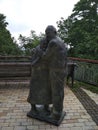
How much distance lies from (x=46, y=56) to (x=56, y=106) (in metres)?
0.93

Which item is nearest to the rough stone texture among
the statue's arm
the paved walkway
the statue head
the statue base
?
the paved walkway

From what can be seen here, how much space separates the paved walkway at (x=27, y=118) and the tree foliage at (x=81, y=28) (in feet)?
23.2

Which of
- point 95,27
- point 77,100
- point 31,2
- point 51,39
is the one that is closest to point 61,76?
point 51,39

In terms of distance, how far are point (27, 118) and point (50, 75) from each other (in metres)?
1.03

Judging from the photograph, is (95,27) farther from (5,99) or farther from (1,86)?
(5,99)

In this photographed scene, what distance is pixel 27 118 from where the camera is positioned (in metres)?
4.18

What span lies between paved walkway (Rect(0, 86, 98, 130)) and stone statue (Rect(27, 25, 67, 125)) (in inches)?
6.5

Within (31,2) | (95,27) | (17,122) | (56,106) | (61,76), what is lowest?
(17,122)

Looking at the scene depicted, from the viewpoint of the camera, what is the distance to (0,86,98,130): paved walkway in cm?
382

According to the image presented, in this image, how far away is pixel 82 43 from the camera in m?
12.7

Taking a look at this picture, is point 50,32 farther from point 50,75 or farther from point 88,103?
point 88,103

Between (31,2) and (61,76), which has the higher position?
(31,2)

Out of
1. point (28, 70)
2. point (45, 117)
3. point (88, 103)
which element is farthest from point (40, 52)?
point (28, 70)

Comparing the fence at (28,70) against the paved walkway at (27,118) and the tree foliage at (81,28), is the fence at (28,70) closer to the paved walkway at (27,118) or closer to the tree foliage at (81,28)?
the paved walkway at (27,118)
